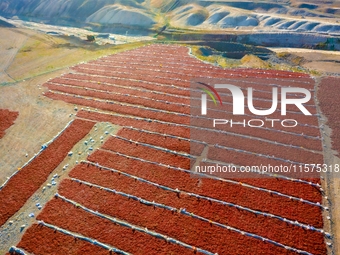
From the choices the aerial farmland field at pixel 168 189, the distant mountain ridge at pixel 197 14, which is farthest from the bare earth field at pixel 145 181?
the distant mountain ridge at pixel 197 14

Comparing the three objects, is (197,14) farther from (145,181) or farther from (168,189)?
(168,189)

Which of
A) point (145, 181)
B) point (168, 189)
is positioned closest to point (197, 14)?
point (145, 181)

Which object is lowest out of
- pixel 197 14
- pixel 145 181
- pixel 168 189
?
pixel 168 189

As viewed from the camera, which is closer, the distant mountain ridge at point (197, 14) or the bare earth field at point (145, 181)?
the bare earth field at point (145, 181)

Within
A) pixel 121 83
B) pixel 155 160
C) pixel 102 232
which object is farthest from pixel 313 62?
pixel 102 232

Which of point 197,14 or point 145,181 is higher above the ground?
point 197,14

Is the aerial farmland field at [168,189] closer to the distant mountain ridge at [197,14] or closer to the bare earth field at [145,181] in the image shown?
the bare earth field at [145,181]

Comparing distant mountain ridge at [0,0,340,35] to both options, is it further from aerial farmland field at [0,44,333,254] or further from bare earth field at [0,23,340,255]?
aerial farmland field at [0,44,333,254]

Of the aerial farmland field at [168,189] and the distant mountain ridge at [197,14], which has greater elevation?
the distant mountain ridge at [197,14]
